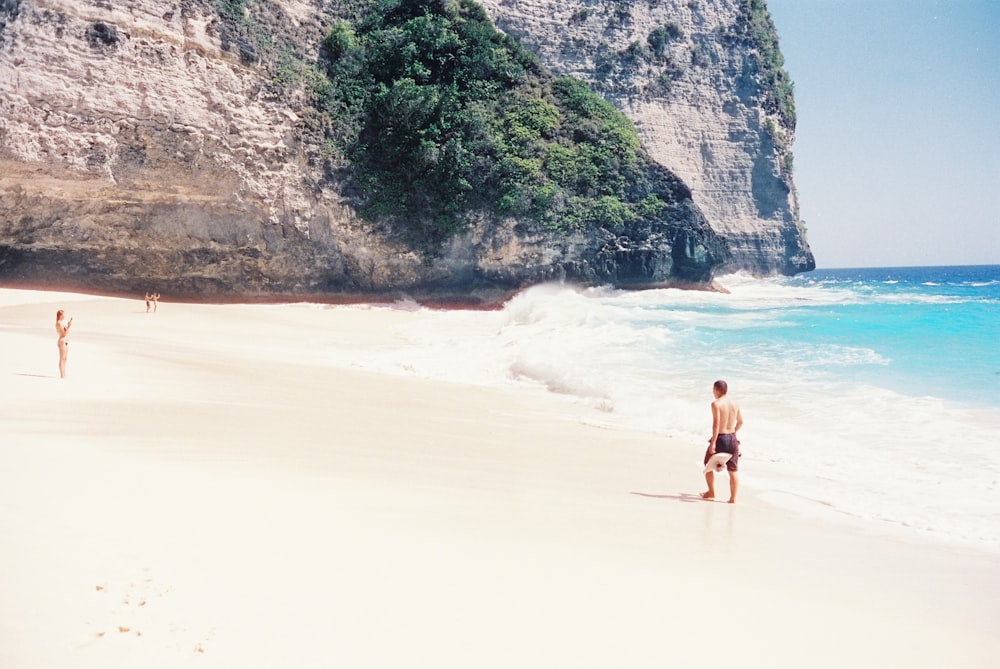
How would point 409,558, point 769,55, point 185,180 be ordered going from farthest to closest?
1. point 769,55
2. point 185,180
3. point 409,558

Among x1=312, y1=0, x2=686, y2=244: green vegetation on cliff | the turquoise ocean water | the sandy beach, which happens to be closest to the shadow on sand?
the sandy beach

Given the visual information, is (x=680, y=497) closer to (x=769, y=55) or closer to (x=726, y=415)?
(x=726, y=415)

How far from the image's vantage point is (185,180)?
22203mm

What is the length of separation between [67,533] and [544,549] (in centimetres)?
244

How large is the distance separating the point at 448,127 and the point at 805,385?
19818 mm

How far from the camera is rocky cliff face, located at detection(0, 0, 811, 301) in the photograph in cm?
2036

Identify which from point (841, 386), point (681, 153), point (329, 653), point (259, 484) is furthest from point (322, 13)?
point (681, 153)

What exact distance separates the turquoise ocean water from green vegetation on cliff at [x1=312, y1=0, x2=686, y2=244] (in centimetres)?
702

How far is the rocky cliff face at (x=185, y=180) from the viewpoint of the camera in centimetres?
2036

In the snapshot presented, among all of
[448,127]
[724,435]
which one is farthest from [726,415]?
[448,127]

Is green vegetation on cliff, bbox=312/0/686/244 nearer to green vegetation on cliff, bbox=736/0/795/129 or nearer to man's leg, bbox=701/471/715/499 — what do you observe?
man's leg, bbox=701/471/715/499

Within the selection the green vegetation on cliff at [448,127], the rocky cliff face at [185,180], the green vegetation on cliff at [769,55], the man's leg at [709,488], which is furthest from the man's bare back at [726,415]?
the green vegetation on cliff at [769,55]

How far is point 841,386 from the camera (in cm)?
1077

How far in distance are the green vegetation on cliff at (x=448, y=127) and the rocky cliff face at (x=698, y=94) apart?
1677 centimetres
